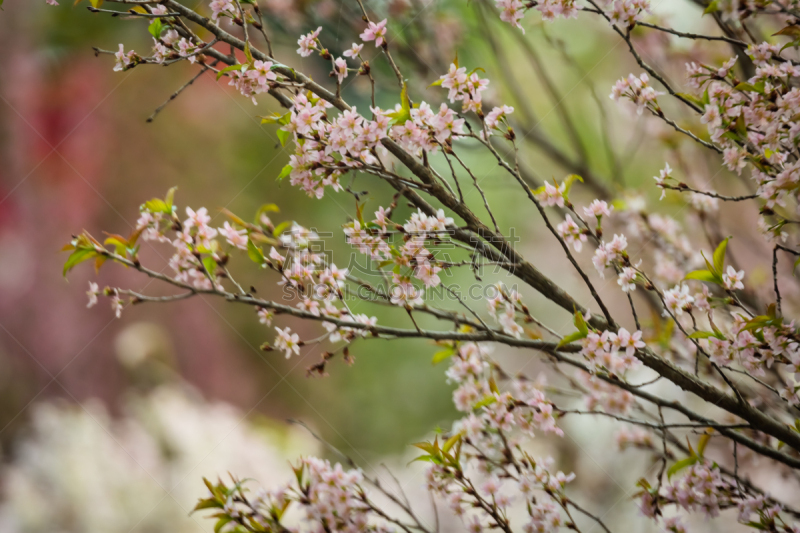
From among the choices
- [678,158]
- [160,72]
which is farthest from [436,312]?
[160,72]

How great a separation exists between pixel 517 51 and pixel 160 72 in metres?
2.03

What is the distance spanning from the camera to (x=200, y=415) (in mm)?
2117

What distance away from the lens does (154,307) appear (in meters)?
2.39

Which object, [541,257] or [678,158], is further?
[541,257]

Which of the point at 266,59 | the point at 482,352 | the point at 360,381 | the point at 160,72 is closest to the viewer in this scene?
the point at 266,59

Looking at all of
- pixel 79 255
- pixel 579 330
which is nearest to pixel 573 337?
pixel 579 330

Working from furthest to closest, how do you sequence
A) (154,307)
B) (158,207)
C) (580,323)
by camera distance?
(154,307) → (158,207) → (580,323)

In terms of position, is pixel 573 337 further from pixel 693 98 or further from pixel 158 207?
pixel 158 207

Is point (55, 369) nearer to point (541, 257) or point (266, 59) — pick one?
point (266, 59)

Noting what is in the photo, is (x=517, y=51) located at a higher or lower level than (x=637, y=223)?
higher

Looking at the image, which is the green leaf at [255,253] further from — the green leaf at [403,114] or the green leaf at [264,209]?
the green leaf at [403,114]

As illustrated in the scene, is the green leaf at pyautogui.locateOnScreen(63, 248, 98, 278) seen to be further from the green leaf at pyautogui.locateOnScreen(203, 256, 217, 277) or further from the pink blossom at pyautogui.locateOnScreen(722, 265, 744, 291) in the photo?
the pink blossom at pyautogui.locateOnScreen(722, 265, 744, 291)

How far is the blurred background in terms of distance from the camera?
166cm

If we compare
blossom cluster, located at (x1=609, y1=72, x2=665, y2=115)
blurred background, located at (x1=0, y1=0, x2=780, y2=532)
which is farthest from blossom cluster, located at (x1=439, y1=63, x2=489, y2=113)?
blurred background, located at (x1=0, y1=0, x2=780, y2=532)
